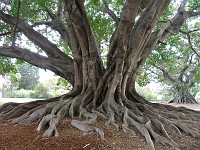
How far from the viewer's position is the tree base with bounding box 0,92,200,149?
370 cm

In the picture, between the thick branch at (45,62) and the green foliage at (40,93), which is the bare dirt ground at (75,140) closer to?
the thick branch at (45,62)

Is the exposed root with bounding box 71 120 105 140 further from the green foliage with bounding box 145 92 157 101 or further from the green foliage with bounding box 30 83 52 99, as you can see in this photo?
the green foliage with bounding box 145 92 157 101

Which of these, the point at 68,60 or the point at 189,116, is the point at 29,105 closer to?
the point at 68,60

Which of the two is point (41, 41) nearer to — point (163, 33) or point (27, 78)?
point (163, 33)

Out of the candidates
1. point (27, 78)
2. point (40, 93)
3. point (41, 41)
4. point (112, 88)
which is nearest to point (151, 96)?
point (40, 93)

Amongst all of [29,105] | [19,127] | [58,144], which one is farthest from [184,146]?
[29,105]

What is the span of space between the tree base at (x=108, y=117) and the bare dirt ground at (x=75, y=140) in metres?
0.11

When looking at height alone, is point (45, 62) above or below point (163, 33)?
below

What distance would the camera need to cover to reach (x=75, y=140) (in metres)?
3.22

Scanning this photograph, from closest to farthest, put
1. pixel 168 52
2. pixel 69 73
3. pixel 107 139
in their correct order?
pixel 107 139
pixel 69 73
pixel 168 52

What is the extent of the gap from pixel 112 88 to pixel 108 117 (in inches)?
32.8

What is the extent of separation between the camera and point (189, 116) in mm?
5426

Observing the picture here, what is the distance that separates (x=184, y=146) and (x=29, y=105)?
3.64 meters

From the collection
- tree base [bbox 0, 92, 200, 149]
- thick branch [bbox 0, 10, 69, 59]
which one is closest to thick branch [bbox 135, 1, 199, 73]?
tree base [bbox 0, 92, 200, 149]
